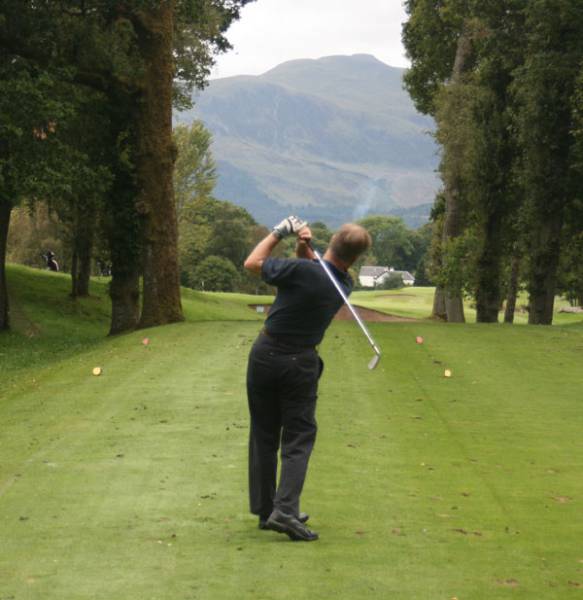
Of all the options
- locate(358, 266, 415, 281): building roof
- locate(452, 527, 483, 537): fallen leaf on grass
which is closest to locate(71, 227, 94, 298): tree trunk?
locate(452, 527, 483, 537): fallen leaf on grass

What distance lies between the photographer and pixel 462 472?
11.4 meters

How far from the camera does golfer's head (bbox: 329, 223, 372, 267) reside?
8.11m

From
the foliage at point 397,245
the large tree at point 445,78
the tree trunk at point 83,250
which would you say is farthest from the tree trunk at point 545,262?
the foliage at point 397,245

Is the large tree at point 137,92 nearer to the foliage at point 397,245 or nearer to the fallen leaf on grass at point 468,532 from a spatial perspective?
the fallen leaf on grass at point 468,532

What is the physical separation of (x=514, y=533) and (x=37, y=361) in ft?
67.0

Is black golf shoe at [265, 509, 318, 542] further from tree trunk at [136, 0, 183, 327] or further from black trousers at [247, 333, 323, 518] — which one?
tree trunk at [136, 0, 183, 327]

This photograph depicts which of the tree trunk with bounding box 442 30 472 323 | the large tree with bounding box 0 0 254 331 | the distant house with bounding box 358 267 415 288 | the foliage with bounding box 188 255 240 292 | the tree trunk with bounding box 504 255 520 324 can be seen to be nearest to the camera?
the large tree with bounding box 0 0 254 331

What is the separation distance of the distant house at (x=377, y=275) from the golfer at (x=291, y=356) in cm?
15285

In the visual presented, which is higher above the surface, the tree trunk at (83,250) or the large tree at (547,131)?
the large tree at (547,131)

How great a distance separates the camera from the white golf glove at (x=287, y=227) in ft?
26.6

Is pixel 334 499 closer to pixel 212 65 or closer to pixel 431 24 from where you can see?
pixel 212 65

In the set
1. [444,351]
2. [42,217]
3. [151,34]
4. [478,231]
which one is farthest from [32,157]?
[42,217]

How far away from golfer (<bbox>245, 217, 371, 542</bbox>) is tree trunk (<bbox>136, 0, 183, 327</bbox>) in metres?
22.1

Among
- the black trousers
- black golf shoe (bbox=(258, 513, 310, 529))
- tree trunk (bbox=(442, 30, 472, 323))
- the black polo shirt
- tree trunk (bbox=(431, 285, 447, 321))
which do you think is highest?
tree trunk (bbox=(442, 30, 472, 323))
